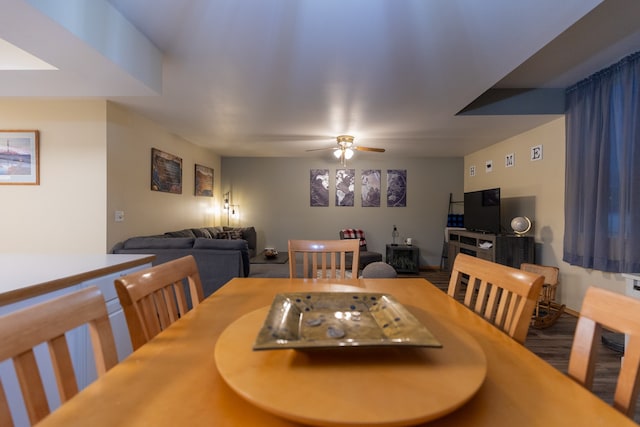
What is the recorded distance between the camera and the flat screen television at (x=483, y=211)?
13.5ft

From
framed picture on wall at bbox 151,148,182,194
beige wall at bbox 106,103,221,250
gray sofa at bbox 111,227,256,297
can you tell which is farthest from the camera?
framed picture on wall at bbox 151,148,182,194

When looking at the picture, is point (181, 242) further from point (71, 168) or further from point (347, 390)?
point (347, 390)

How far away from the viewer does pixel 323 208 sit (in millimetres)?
6066

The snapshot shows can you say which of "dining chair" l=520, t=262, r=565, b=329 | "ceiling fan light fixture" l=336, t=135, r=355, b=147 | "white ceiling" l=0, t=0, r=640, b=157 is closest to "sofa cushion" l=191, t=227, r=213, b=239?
"white ceiling" l=0, t=0, r=640, b=157

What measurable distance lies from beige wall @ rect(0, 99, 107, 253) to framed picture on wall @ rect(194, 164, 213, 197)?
6.48 ft

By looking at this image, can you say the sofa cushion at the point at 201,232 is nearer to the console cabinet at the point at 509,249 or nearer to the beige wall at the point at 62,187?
the beige wall at the point at 62,187

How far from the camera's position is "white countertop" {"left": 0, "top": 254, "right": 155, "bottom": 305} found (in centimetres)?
115

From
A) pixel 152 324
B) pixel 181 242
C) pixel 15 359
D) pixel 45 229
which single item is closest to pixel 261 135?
pixel 181 242

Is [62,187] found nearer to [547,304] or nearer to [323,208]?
[323,208]

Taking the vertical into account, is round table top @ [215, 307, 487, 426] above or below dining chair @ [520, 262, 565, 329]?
above

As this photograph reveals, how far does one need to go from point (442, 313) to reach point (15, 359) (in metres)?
1.08

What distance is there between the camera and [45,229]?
296cm

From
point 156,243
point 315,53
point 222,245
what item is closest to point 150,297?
point 315,53

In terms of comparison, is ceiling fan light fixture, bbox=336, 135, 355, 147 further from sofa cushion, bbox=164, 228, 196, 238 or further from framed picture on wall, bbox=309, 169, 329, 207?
sofa cushion, bbox=164, 228, 196, 238
